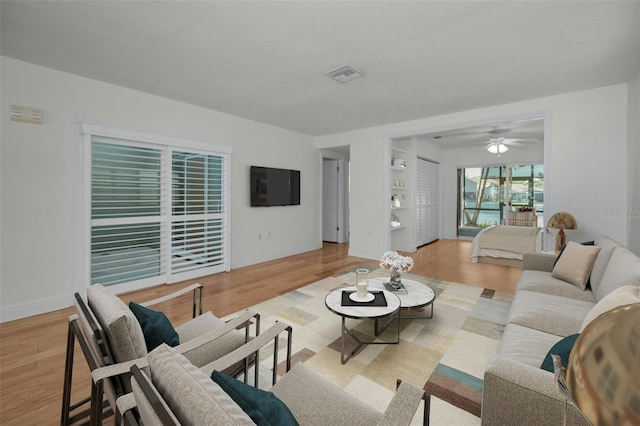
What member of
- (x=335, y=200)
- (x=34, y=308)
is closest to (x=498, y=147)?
(x=335, y=200)

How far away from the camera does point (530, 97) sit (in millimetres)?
3941

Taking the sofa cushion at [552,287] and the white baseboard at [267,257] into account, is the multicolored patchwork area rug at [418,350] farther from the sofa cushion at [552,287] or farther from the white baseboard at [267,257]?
the white baseboard at [267,257]

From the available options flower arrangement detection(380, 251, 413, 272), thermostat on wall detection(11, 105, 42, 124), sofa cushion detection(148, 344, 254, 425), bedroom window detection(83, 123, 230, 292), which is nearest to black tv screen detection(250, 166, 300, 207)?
bedroom window detection(83, 123, 230, 292)

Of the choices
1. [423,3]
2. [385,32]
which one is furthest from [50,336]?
[423,3]

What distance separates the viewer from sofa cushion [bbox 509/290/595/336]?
1.78m

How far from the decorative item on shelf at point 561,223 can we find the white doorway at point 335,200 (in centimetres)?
465

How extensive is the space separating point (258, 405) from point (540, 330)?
74.2 inches

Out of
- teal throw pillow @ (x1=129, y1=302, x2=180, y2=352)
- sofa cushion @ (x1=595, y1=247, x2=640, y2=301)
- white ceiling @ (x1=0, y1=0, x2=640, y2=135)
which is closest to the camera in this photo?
teal throw pillow @ (x1=129, y1=302, x2=180, y2=352)

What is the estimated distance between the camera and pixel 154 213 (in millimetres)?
3930

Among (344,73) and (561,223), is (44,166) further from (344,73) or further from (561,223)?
(561,223)

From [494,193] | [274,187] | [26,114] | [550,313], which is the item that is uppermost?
[26,114]

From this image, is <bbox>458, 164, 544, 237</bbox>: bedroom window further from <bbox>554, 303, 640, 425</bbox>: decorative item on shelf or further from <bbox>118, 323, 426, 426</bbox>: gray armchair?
<bbox>554, 303, 640, 425</bbox>: decorative item on shelf

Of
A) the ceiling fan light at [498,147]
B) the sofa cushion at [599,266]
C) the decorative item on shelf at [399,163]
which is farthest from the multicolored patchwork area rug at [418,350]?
the ceiling fan light at [498,147]

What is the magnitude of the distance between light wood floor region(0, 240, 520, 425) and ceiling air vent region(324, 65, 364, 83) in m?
2.70
